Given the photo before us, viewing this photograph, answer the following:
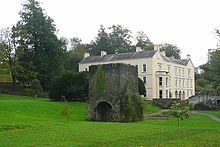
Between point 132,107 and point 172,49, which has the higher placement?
point 172,49

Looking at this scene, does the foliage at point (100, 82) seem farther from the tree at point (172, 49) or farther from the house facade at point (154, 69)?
the tree at point (172, 49)

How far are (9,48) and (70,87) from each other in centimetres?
1618

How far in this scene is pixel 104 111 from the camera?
4053cm

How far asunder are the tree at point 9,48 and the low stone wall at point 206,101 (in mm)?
31268

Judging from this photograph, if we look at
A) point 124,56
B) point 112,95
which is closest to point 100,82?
point 112,95

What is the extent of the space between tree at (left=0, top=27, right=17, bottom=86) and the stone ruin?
2471cm

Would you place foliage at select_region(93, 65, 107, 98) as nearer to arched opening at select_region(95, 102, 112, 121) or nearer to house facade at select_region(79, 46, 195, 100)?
arched opening at select_region(95, 102, 112, 121)

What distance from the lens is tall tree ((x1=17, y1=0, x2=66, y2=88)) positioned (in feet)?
212

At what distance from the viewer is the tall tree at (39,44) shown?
212ft

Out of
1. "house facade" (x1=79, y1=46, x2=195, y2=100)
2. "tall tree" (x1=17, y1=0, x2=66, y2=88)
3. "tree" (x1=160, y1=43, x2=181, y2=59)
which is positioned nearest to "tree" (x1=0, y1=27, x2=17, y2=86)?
"tall tree" (x1=17, y1=0, x2=66, y2=88)

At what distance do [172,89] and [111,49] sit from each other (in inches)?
894

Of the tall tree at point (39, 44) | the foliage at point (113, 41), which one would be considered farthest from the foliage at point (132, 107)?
the foliage at point (113, 41)

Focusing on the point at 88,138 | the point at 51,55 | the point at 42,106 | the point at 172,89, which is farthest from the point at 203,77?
the point at 88,138

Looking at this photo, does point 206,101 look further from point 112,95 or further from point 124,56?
point 112,95
